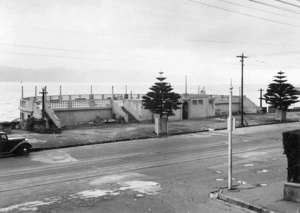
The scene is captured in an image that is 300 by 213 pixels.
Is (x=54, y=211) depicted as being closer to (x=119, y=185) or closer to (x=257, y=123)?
(x=119, y=185)

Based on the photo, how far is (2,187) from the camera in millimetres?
12859

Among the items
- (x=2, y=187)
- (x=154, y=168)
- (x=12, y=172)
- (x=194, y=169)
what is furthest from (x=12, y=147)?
(x=194, y=169)

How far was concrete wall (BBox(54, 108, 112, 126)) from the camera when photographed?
35125mm

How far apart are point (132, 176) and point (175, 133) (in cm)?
1624

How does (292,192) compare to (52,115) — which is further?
(52,115)

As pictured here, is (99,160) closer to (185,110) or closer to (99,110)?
(99,110)

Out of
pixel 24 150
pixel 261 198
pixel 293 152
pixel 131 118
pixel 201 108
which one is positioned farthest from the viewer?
pixel 201 108

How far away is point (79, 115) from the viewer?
36.1m

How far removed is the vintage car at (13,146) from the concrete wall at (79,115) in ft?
47.5

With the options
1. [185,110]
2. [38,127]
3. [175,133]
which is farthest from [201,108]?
[38,127]

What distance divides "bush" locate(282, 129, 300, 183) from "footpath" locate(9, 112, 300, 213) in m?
0.77

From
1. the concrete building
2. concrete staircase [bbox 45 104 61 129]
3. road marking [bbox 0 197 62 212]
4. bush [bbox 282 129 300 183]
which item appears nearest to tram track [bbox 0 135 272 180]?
road marking [bbox 0 197 62 212]

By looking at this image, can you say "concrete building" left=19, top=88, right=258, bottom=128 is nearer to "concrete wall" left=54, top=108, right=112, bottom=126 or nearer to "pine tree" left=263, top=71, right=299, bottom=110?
"concrete wall" left=54, top=108, right=112, bottom=126

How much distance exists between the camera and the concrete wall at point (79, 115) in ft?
115
